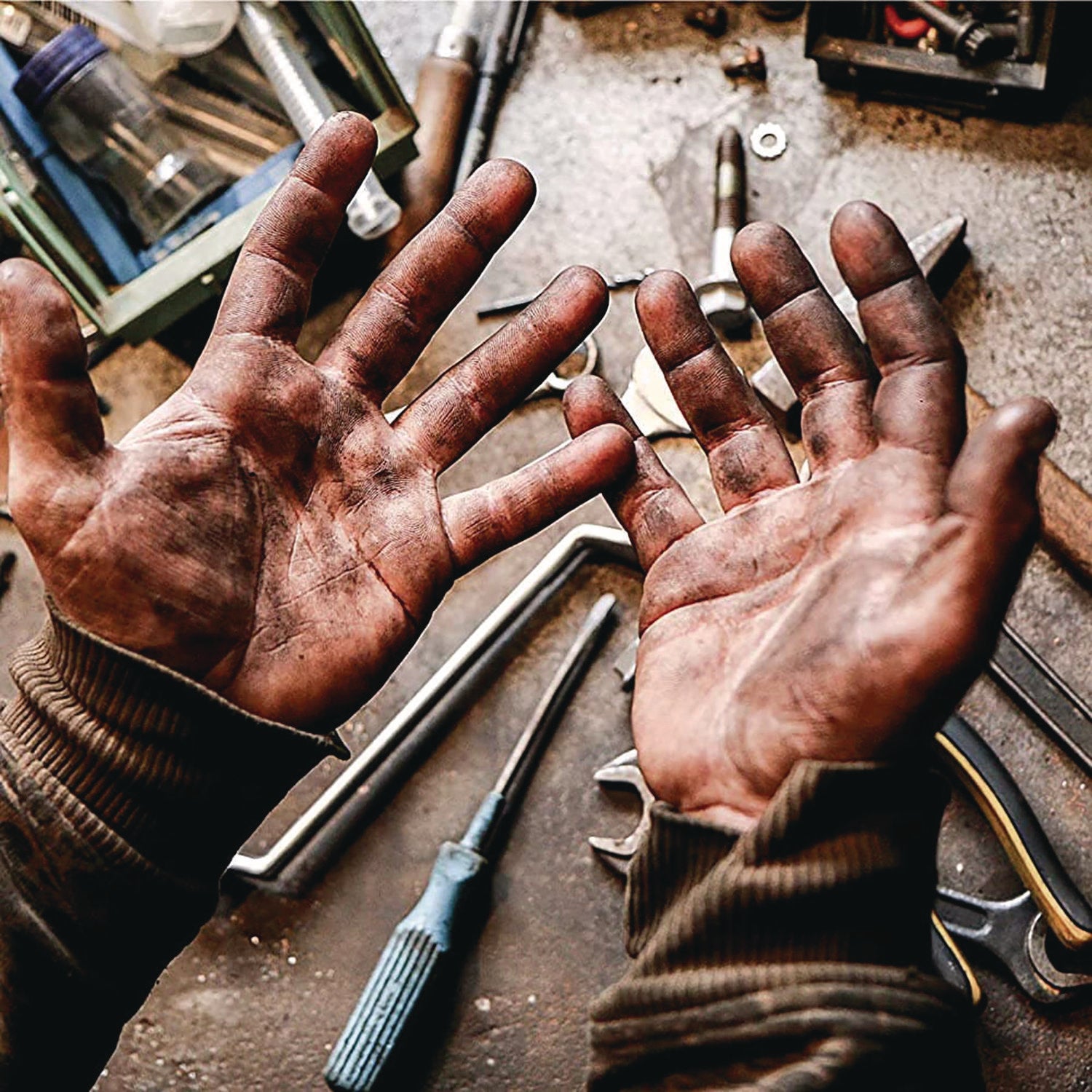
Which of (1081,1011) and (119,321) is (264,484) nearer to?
(119,321)

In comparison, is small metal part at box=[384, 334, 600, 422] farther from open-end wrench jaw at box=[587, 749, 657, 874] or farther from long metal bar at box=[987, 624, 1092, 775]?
long metal bar at box=[987, 624, 1092, 775]

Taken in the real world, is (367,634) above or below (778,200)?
above

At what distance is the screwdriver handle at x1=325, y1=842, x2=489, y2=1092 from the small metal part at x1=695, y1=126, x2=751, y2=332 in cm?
76

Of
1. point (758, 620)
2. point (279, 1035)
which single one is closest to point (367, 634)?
point (758, 620)

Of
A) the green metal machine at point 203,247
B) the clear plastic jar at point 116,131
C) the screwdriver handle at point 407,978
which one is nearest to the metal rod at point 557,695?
the screwdriver handle at point 407,978

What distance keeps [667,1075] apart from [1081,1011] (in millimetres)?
653

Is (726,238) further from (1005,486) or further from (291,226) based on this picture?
(1005,486)

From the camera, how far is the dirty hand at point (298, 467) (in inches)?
40.1

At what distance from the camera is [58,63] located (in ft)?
5.25

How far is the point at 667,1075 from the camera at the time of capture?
95cm

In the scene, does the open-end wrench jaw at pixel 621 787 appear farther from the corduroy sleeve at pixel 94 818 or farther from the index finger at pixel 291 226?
the index finger at pixel 291 226

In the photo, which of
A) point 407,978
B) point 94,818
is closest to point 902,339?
point 94,818

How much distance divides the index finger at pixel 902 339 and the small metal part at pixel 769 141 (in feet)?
2.47

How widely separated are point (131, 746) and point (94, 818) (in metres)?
0.07
